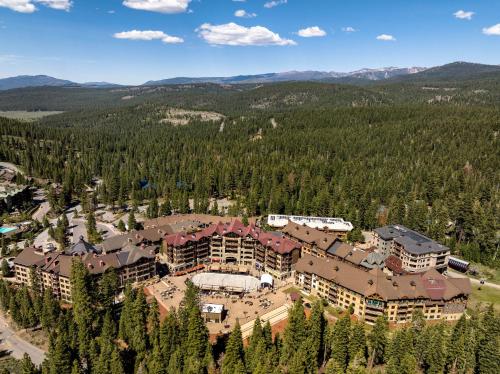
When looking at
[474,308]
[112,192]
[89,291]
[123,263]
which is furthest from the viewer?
[112,192]

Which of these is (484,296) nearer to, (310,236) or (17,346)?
(310,236)

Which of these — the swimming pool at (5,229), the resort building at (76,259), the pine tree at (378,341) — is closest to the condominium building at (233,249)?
the resort building at (76,259)

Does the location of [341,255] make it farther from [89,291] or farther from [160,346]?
[89,291]

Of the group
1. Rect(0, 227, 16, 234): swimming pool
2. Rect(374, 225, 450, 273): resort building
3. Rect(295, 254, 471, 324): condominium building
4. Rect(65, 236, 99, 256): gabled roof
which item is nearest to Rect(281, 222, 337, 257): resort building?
Rect(295, 254, 471, 324): condominium building

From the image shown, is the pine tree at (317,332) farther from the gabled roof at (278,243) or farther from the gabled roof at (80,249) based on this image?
the gabled roof at (80,249)

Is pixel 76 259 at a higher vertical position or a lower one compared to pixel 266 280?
higher

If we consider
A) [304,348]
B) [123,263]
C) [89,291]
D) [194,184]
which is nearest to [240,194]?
[194,184]

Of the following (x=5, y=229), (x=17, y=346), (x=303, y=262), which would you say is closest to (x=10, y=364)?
(x=17, y=346)
